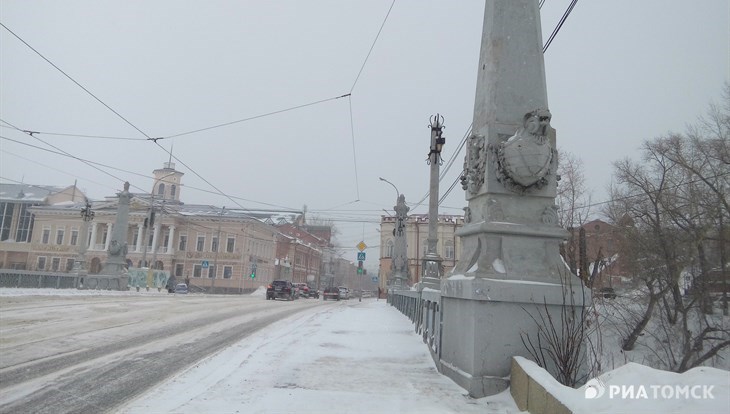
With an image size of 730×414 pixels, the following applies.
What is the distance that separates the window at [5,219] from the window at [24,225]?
1.16 metres

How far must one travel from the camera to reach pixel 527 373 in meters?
4.36

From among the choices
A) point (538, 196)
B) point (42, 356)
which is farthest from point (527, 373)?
point (42, 356)

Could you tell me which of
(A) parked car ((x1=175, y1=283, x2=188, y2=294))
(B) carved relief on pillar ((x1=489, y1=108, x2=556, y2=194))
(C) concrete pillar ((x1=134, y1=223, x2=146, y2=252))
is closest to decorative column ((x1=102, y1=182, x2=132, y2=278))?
(A) parked car ((x1=175, y1=283, x2=188, y2=294))

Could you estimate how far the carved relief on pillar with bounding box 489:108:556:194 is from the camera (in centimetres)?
583

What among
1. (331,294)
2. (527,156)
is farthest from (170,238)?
(527,156)

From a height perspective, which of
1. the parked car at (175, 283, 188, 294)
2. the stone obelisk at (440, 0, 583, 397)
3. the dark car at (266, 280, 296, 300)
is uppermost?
the stone obelisk at (440, 0, 583, 397)

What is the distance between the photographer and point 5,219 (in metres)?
64.6

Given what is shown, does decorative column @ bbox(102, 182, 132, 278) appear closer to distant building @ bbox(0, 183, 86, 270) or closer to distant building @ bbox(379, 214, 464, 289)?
distant building @ bbox(379, 214, 464, 289)

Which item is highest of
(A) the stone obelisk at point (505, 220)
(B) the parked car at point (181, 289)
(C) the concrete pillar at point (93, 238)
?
(C) the concrete pillar at point (93, 238)

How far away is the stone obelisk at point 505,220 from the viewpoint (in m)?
5.32

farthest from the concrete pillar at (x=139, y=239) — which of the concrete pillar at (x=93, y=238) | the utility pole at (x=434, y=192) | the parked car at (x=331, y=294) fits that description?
the utility pole at (x=434, y=192)

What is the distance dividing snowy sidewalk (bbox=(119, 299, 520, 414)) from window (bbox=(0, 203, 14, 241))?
7283 cm

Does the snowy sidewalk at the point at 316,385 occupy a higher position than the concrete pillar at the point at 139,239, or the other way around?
the concrete pillar at the point at 139,239

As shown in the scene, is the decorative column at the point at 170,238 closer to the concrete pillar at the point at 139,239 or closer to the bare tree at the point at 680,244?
the concrete pillar at the point at 139,239
